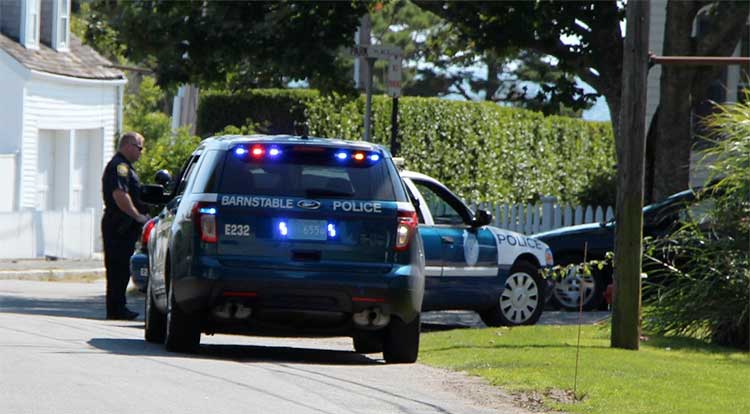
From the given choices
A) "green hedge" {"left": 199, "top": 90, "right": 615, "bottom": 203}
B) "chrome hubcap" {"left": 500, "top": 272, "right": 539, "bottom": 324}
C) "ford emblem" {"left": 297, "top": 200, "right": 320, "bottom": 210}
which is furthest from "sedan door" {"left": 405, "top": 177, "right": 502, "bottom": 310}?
"green hedge" {"left": 199, "top": 90, "right": 615, "bottom": 203}

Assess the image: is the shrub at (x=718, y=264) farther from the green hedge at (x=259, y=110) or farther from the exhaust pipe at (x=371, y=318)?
the green hedge at (x=259, y=110)

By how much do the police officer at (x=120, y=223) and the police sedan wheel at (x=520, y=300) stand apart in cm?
378

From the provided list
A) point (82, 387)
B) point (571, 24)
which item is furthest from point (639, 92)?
point (571, 24)

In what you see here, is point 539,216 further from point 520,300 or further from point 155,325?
point 155,325

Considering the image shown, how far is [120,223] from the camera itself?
16891mm

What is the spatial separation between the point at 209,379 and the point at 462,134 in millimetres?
24667

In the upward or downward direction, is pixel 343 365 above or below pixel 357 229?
below

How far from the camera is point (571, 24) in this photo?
70.1 feet

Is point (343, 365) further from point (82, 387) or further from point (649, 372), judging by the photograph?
point (82, 387)

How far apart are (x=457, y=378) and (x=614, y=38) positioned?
1026 centimetres

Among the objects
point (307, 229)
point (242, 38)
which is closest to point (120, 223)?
point (307, 229)

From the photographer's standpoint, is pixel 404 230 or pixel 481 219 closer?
pixel 404 230

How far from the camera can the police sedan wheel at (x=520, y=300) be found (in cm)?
1734

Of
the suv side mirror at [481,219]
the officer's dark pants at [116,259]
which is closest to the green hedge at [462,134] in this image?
the officer's dark pants at [116,259]
